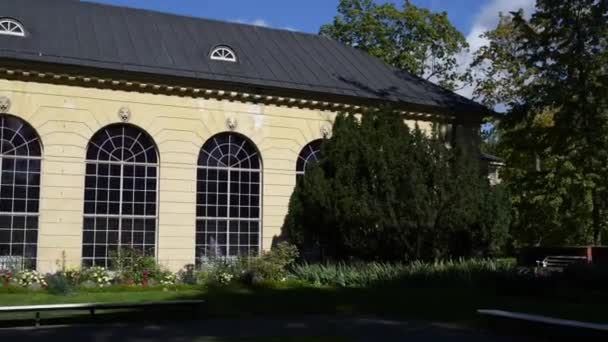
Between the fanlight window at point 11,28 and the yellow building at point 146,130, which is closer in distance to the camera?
the yellow building at point 146,130

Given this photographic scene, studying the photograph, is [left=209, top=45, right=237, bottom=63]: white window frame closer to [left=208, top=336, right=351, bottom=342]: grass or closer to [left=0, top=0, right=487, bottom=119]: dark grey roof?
[left=0, top=0, right=487, bottom=119]: dark grey roof

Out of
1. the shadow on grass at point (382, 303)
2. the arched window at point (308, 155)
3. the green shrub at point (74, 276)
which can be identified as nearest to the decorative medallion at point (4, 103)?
the green shrub at point (74, 276)

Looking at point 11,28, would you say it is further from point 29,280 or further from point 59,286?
point 59,286

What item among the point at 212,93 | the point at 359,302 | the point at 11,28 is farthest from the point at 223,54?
the point at 359,302

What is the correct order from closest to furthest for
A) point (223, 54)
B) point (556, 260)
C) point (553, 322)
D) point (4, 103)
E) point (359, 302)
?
point (553, 322) → point (359, 302) → point (4, 103) → point (223, 54) → point (556, 260)

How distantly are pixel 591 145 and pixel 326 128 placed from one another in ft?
28.8

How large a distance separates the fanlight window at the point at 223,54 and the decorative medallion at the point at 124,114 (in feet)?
12.6

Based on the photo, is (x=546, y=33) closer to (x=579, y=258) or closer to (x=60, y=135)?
(x=579, y=258)

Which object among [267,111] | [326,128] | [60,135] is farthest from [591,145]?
[60,135]

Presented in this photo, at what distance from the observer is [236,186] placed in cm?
2412

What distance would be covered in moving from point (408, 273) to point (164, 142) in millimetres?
8603

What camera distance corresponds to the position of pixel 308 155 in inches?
1002

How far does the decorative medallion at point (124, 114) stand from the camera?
22219 millimetres

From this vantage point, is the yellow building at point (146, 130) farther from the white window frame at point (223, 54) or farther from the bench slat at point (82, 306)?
the bench slat at point (82, 306)
